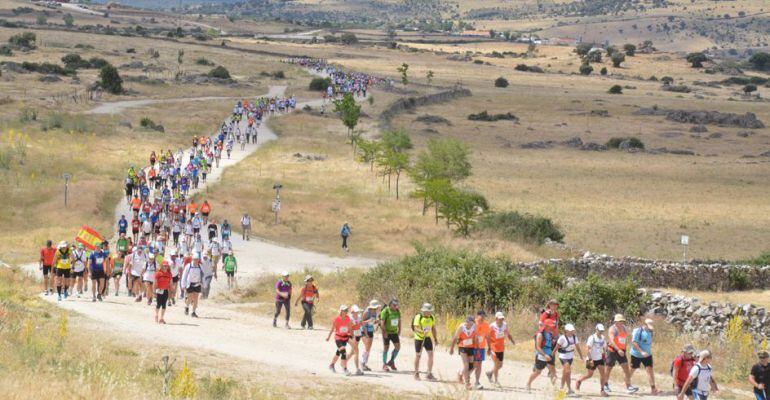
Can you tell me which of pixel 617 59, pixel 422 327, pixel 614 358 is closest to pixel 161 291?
pixel 422 327

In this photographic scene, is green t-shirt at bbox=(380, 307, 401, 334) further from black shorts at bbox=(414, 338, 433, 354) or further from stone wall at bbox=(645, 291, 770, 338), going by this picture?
stone wall at bbox=(645, 291, 770, 338)

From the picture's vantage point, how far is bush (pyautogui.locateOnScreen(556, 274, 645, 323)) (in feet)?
76.0

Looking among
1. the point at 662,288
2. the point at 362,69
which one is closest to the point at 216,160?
the point at 662,288

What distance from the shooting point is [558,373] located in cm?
1862

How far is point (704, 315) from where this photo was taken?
2333 centimetres

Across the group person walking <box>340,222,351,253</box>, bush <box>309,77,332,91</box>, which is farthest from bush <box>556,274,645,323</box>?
bush <box>309,77,332,91</box>

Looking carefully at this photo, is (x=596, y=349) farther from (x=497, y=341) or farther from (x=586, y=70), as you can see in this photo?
(x=586, y=70)

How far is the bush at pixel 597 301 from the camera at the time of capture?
23.2 meters

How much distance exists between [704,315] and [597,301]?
2.17 metres

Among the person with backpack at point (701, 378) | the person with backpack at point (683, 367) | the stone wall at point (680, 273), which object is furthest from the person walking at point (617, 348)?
the stone wall at point (680, 273)

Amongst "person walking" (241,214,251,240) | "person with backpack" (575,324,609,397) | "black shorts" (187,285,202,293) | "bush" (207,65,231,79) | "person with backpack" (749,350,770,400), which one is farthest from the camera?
"bush" (207,65,231,79)

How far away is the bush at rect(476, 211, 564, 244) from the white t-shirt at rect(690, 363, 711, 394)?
2362cm

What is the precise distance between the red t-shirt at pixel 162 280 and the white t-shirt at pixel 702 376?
1080cm

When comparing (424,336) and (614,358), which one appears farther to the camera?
(424,336)
